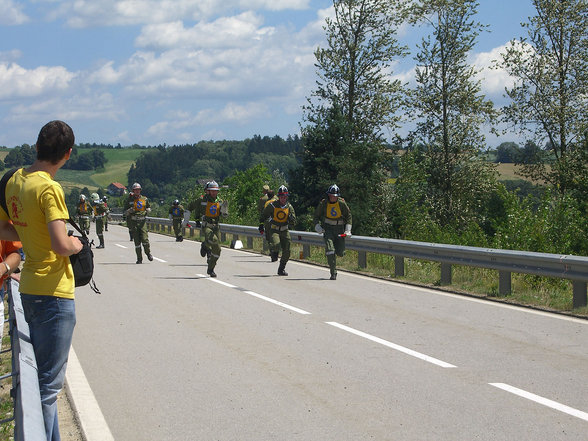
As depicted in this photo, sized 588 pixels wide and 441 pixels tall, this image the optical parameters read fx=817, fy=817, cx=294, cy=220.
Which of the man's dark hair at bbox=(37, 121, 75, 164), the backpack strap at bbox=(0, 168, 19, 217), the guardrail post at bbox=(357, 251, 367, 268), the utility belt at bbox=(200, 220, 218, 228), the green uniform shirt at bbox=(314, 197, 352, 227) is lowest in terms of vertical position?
the guardrail post at bbox=(357, 251, 367, 268)

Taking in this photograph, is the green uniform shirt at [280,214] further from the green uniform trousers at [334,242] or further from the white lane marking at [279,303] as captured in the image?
the white lane marking at [279,303]

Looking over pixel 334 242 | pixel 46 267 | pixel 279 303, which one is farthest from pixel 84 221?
pixel 46 267

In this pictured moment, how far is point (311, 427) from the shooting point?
5.38 m

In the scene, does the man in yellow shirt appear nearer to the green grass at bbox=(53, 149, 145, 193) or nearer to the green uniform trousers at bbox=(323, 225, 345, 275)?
the green uniform trousers at bbox=(323, 225, 345, 275)

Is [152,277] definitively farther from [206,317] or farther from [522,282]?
[522,282]

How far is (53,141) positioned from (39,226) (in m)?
0.45

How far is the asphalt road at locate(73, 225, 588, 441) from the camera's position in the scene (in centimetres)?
545

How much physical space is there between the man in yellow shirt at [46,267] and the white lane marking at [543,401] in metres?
3.50

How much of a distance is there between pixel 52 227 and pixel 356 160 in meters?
39.6

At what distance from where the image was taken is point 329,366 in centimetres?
741

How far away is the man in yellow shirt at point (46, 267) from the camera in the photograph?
4215 mm

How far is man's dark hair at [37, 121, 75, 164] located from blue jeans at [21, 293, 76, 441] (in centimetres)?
74

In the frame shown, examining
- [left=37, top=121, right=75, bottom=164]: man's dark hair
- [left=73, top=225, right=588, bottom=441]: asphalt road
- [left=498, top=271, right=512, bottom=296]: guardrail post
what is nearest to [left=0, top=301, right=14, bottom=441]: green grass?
[left=73, top=225, right=588, bottom=441]: asphalt road

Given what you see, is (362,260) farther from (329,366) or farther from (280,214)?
(329,366)
